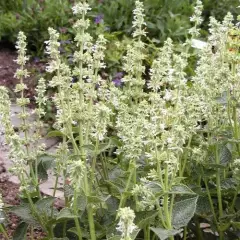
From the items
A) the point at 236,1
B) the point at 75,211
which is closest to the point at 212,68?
the point at 75,211

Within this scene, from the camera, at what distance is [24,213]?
233 cm

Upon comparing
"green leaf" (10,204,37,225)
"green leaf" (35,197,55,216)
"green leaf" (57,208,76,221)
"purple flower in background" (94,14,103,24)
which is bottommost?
"green leaf" (10,204,37,225)

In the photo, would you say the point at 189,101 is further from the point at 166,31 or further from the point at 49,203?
the point at 166,31

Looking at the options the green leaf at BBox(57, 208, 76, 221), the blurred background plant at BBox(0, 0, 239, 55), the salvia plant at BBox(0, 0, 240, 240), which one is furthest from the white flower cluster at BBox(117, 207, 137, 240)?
the blurred background plant at BBox(0, 0, 239, 55)

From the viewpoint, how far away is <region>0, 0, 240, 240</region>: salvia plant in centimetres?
204

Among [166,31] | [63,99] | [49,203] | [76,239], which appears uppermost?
[166,31]

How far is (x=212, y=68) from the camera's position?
2.46m

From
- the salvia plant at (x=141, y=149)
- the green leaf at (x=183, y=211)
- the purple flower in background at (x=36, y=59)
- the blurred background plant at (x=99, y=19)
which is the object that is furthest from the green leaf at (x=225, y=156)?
the purple flower in background at (x=36, y=59)

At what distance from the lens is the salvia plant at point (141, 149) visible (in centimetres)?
204

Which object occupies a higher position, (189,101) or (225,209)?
(189,101)

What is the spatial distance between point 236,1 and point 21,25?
2.62 m

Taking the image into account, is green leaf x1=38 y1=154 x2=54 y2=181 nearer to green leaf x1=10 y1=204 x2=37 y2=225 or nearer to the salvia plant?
the salvia plant

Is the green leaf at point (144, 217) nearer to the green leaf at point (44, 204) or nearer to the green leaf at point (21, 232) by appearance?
the green leaf at point (44, 204)

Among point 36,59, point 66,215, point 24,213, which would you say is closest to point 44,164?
point 24,213
